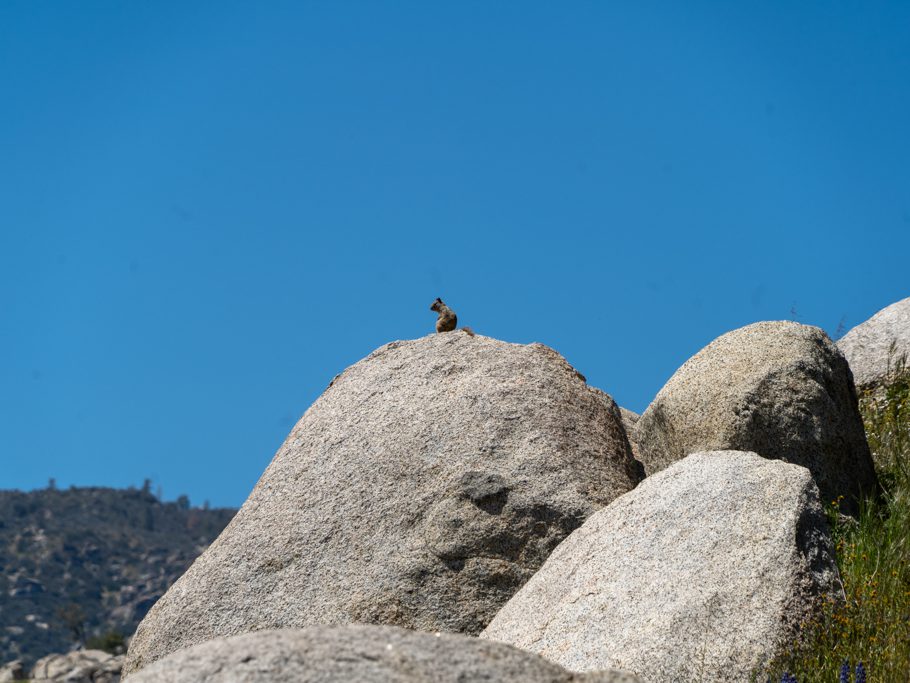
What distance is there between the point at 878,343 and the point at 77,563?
16132 centimetres

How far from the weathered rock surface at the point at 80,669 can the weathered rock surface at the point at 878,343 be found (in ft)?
208

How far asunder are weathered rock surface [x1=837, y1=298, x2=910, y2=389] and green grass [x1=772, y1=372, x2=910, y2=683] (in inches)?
139

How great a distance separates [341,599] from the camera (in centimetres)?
1022

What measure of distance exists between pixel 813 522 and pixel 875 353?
8840 millimetres

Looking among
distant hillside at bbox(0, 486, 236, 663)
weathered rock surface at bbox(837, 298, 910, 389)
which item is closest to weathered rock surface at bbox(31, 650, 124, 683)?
distant hillside at bbox(0, 486, 236, 663)

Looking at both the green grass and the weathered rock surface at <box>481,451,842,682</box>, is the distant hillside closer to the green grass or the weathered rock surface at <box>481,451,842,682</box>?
the green grass

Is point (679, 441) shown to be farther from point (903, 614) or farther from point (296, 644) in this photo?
point (296, 644)

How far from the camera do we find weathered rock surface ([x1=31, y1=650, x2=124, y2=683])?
240 ft

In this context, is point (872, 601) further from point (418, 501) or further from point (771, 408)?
point (418, 501)

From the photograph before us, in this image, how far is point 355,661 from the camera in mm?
4672

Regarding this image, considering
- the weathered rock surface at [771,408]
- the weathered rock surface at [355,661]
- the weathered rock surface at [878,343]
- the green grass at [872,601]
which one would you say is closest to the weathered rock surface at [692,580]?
the green grass at [872,601]

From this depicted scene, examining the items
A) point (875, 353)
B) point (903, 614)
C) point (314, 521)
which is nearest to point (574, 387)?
point (314, 521)

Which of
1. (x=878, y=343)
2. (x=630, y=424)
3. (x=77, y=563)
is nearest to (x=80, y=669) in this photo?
(x=878, y=343)

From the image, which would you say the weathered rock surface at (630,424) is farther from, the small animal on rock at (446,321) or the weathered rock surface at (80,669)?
the weathered rock surface at (80,669)
